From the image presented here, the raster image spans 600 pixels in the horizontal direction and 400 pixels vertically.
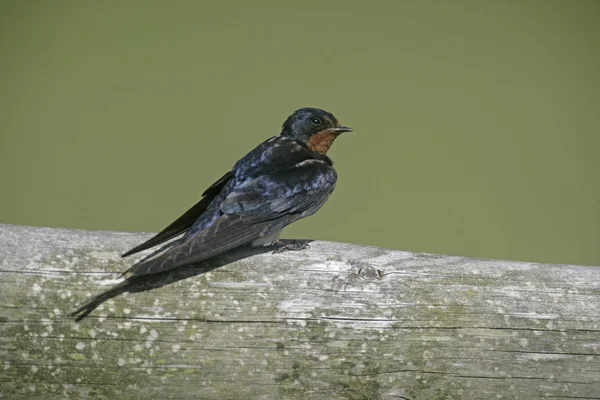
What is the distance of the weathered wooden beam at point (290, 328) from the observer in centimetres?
178

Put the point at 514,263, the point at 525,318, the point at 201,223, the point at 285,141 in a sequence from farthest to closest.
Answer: the point at 285,141 < the point at 201,223 < the point at 514,263 < the point at 525,318

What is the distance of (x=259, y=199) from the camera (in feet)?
8.25

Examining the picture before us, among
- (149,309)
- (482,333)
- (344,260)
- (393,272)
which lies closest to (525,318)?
(482,333)

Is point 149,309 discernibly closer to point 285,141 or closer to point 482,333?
point 482,333

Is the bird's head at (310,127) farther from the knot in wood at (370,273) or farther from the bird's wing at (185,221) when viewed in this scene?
the knot in wood at (370,273)

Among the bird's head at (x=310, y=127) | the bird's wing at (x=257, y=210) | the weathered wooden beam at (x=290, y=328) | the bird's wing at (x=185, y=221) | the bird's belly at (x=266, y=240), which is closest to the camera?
the weathered wooden beam at (x=290, y=328)

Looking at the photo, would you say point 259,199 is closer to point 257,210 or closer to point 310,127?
point 257,210

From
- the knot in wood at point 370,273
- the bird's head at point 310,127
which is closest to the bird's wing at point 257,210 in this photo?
the bird's head at point 310,127

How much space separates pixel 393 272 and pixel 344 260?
140 millimetres

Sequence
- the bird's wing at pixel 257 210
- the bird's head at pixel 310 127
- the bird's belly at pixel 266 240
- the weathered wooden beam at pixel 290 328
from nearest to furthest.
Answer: the weathered wooden beam at pixel 290 328 → the bird's wing at pixel 257 210 → the bird's belly at pixel 266 240 → the bird's head at pixel 310 127

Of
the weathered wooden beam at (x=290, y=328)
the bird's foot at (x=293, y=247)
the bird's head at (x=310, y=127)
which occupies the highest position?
the bird's head at (x=310, y=127)

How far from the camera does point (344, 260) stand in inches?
79.4

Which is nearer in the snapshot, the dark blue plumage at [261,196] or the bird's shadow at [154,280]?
the bird's shadow at [154,280]

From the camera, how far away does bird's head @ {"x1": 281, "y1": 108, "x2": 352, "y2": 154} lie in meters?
3.11
